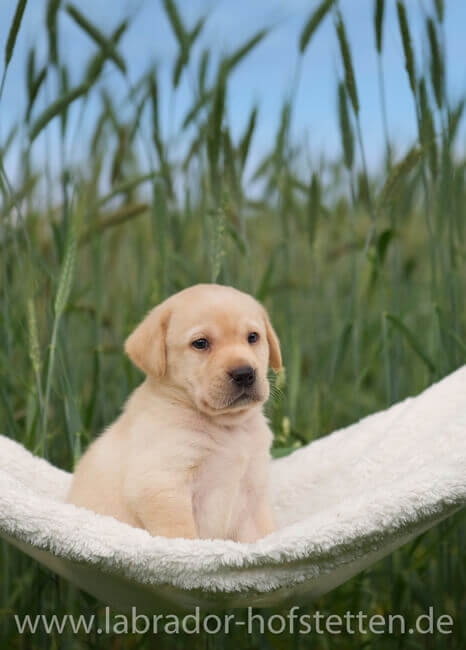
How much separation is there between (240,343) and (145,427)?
240 millimetres

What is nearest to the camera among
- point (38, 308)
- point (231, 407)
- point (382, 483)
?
point (231, 407)

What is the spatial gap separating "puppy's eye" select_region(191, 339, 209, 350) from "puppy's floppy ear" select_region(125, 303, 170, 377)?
0.07m

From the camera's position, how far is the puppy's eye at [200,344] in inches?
61.3

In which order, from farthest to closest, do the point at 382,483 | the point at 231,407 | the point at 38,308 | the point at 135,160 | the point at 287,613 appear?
the point at 135,160 → the point at 38,308 → the point at 287,613 → the point at 382,483 → the point at 231,407

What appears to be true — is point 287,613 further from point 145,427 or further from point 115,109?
point 115,109

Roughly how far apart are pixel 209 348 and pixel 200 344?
0.02 metres

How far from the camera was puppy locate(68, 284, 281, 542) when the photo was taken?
1497mm

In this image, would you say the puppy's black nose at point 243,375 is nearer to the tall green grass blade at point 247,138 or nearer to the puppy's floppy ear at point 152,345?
the puppy's floppy ear at point 152,345

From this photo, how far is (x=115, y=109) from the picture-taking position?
2.08 meters

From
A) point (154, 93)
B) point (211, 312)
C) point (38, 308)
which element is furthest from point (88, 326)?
point (211, 312)

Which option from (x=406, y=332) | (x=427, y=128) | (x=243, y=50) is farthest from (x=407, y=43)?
(x=406, y=332)

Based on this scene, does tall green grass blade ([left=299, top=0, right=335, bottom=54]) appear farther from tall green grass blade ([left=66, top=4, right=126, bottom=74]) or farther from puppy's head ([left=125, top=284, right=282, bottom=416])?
puppy's head ([left=125, top=284, right=282, bottom=416])

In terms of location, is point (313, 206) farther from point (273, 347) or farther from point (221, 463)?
point (221, 463)

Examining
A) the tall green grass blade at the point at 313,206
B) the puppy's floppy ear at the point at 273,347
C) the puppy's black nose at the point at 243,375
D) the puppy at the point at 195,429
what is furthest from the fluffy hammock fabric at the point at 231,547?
the tall green grass blade at the point at 313,206
